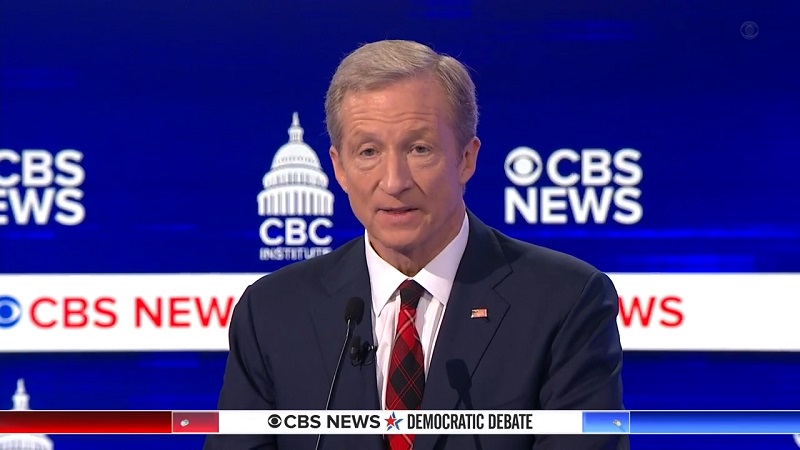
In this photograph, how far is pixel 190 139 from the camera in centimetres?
423

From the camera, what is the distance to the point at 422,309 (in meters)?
2.29

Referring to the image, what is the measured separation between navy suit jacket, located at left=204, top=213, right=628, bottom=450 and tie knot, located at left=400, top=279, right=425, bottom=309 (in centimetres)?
7

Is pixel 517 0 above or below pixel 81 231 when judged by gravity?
above

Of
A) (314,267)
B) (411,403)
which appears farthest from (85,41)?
(411,403)

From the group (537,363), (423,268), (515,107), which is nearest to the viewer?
(537,363)

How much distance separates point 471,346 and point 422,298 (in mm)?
167

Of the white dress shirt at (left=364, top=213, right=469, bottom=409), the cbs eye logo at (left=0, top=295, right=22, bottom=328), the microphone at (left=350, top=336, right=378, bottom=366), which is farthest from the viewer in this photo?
→ the cbs eye logo at (left=0, top=295, right=22, bottom=328)

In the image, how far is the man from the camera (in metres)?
2.15

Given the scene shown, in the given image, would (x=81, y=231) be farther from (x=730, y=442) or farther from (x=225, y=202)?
(x=730, y=442)

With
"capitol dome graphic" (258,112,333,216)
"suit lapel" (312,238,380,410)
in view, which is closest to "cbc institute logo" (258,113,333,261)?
"capitol dome graphic" (258,112,333,216)

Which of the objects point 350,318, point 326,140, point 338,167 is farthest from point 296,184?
point 350,318

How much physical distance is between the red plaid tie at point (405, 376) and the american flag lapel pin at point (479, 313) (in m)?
0.11

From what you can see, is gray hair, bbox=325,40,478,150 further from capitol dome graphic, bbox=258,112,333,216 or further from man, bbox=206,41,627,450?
capitol dome graphic, bbox=258,112,333,216

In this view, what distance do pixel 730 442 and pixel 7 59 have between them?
3.00 m
